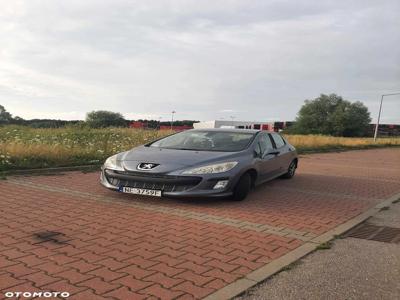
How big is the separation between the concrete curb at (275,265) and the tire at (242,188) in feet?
5.57

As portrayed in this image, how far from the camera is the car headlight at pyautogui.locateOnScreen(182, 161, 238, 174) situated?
6.79 meters

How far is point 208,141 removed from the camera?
8234 mm

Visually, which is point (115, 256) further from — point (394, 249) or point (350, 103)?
point (350, 103)

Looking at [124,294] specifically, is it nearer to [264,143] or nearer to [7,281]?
[7,281]

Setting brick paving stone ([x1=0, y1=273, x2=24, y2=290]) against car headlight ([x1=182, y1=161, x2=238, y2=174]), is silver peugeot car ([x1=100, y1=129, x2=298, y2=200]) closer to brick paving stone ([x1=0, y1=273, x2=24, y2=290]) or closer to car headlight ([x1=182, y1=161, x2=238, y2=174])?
car headlight ([x1=182, y1=161, x2=238, y2=174])

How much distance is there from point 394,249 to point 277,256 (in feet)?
5.04

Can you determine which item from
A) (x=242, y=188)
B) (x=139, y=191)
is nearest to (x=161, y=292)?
(x=139, y=191)

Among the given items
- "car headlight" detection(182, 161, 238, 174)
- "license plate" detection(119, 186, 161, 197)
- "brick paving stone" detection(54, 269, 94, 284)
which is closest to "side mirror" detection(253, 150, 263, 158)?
"car headlight" detection(182, 161, 238, 174)

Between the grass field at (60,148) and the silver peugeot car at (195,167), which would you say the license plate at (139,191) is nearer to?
the silver peugeot car at (195,167)

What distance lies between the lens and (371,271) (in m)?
4.28

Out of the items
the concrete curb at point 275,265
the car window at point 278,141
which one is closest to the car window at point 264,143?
the car window at point 278,141

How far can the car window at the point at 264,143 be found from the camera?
8510 millimetres

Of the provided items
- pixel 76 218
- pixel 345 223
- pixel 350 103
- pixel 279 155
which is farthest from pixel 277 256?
pixel 350 103

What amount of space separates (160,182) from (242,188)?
1413 mm
